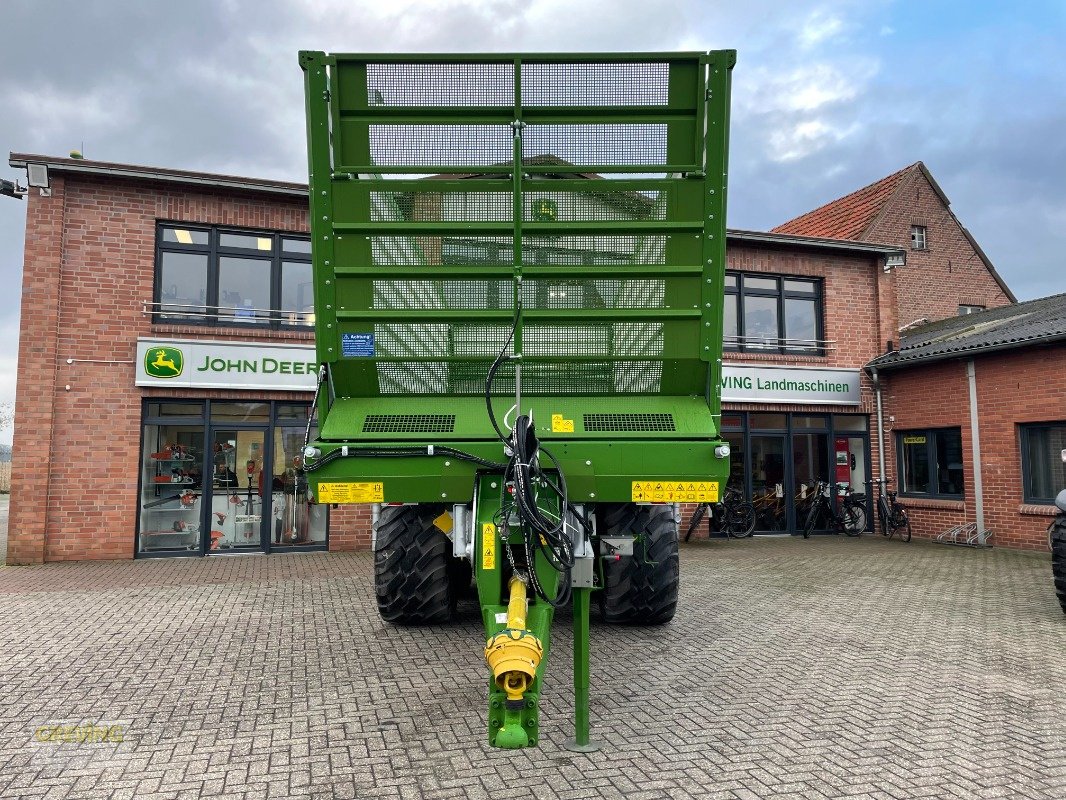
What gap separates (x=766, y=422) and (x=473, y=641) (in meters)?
9.27

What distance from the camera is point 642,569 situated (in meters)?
5.54

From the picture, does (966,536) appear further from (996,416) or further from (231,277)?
(231,277)

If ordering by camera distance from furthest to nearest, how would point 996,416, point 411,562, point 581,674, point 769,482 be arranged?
point 769,482
point 996,416
point 411,562
point 581,674

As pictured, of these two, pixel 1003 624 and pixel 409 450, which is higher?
pixel 409 450

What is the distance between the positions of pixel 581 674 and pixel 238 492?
864cm

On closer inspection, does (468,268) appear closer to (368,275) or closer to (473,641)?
(368,275)

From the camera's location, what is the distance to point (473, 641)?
5570 mm

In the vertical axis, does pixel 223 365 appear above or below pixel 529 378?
above

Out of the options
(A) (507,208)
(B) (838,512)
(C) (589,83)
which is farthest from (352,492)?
(B) (838,512)

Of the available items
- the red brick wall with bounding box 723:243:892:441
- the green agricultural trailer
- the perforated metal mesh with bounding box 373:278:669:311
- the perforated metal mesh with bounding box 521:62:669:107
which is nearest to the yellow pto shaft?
the green agricultural trailer

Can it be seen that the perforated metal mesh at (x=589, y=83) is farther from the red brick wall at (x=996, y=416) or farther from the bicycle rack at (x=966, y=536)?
the bicycle rack at (x=966, y=536)

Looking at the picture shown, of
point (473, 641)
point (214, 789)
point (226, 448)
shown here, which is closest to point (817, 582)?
point (473, 641)

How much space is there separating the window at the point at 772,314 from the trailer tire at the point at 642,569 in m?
8.24

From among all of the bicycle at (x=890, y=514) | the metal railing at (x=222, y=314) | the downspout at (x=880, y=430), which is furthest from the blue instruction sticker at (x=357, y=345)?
the downspout at (x=880, y=430)
